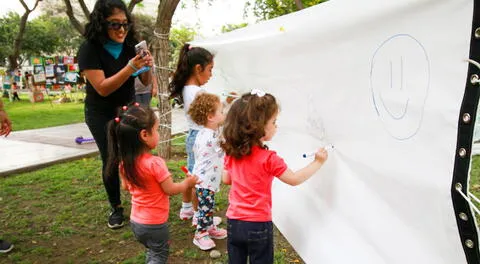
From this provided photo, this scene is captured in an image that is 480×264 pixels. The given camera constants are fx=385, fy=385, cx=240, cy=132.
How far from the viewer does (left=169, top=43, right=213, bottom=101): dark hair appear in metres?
2.77

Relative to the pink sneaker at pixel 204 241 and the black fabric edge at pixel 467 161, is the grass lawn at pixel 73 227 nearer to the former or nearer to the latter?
the pink sneaker at pixel 204 241

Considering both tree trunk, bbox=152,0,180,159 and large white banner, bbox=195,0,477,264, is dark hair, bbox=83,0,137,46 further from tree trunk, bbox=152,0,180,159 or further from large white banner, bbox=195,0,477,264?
tree trunk, bbox=152,0,180,159

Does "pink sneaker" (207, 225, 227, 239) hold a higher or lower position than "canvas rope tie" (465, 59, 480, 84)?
lower

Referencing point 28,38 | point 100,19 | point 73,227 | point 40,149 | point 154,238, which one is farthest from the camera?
point 28,38

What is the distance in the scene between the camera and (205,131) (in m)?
2.49

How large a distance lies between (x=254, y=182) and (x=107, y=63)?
1505 millimetres

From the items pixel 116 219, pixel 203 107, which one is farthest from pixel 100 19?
pixel 116 219

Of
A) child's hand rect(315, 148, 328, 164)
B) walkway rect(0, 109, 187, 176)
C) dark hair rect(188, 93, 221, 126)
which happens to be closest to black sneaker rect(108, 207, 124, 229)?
dark hair rect(188, 93, 221, 126)

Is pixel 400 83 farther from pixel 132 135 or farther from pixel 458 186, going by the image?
pixel 132 135

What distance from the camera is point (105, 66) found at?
8.79 feet

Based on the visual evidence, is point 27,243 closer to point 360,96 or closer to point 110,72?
point 110,72

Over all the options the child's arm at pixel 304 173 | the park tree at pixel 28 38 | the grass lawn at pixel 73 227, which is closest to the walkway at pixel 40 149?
the grass lawn at pixel 73 227

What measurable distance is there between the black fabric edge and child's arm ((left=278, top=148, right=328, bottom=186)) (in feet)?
2.43

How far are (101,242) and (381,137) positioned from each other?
2319mm
